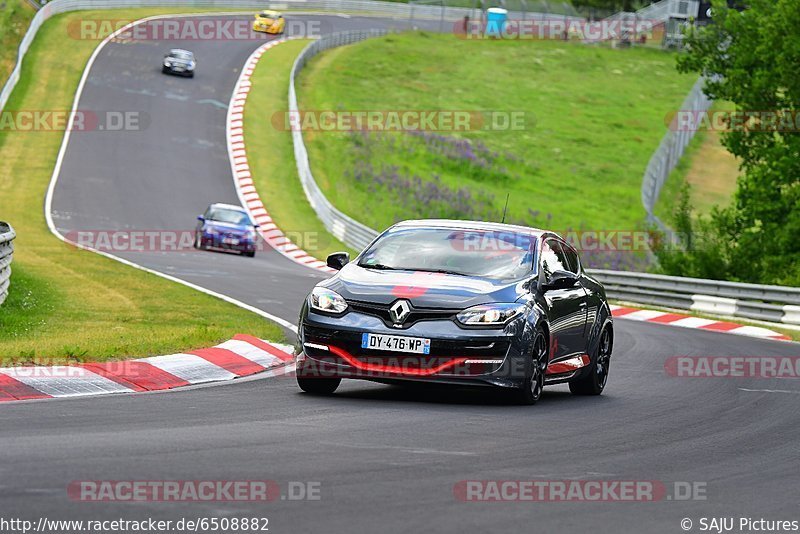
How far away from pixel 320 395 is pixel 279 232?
30.6 meters

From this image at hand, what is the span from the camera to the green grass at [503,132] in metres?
49.9

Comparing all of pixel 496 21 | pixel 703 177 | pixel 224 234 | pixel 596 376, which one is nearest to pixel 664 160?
pixel 703 177

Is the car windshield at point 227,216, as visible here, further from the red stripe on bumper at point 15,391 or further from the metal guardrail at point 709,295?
the red stripe on bumper at point 15,391

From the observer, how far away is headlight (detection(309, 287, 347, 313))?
11523 mm

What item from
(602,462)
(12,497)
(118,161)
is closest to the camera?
(12,497)

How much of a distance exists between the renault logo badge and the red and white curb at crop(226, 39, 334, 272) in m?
18.9

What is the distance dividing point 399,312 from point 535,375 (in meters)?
1.38

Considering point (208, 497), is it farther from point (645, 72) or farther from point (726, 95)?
point (645, 72)

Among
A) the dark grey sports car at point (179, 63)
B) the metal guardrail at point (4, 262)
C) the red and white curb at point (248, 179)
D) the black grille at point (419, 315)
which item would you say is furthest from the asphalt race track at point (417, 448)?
the dark grey sports car at point (179, 63)

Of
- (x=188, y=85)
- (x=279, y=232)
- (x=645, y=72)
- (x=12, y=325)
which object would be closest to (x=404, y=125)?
(x=188, y=85)

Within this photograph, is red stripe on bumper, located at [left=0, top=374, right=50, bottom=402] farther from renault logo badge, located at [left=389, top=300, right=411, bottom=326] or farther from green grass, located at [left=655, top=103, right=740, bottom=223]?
green grass, located at [left=655, top=103, right=740, bottom=223]

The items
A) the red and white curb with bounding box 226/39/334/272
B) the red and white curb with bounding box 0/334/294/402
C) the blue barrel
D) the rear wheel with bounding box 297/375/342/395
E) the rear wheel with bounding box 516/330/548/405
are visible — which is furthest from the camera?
the blue barrel

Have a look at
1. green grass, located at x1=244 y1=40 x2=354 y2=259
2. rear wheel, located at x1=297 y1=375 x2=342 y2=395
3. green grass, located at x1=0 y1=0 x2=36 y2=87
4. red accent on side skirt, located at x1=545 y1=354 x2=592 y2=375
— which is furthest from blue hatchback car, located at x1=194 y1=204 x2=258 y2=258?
rear wheel, located at x1=297 y1=375 x2=342 y2=395

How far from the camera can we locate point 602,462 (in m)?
8.94
